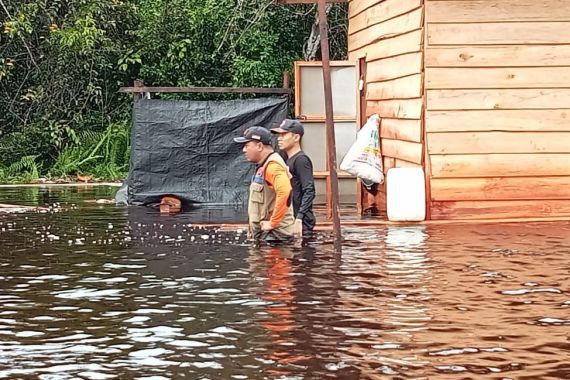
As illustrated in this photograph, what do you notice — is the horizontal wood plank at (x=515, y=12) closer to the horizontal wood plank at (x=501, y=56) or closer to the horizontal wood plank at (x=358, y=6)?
the horizontal wood plank at (x=501, y=56)

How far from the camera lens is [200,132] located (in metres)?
17.1

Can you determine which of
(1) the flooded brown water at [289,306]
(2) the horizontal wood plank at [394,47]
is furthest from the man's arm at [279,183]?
(2) the horizontal wood plank at [394,47]

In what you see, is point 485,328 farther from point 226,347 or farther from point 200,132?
point 200,132

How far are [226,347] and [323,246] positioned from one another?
4818 mm

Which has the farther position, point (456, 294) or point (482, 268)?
point (482, 268)

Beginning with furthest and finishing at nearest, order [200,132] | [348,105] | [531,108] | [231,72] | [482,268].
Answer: [231,72]
[200,132]
[348,105]
[531,108]
[482,268]

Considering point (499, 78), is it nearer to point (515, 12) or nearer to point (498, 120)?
point (498, 120)

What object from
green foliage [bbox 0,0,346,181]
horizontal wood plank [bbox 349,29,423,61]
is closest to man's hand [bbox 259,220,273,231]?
horizontal wood plank [bbox 349,29,423,61]

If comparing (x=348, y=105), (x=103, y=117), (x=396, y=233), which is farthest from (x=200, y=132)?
(x=103, y=117)

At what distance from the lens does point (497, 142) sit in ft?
43.4

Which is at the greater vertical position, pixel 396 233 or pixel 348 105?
pixel 348 105

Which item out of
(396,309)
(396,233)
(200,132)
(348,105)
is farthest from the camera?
(200,132)

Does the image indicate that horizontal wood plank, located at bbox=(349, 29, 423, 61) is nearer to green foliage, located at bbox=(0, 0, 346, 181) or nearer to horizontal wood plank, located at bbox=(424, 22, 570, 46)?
horizontal wood plank, located at bbox=(424, 22, 570, 46)

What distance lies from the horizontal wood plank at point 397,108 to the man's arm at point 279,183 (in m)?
3.43
